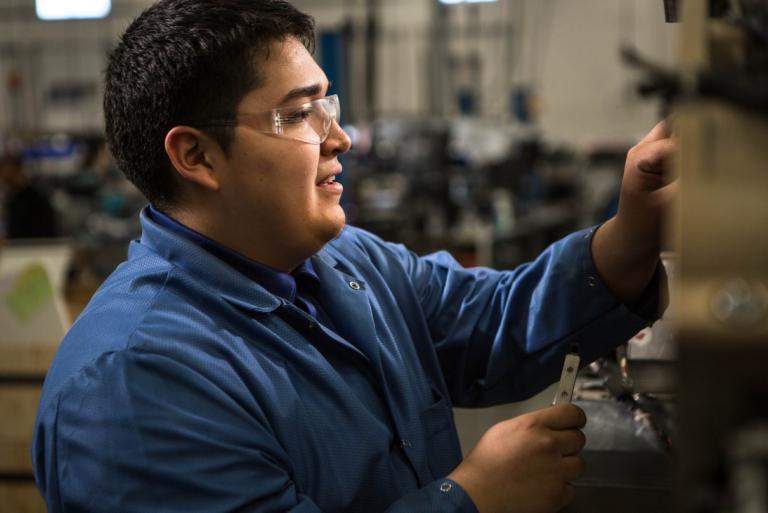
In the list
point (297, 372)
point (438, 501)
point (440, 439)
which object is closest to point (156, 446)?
point (297, 372)

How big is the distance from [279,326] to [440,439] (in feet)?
0.97

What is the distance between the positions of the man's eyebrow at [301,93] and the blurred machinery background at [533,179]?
45cm

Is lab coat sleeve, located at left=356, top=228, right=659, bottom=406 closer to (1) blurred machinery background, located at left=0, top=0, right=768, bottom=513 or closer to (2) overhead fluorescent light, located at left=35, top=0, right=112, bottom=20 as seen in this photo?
(1) blurred machinery background, located at left=0, top=0, right=768, bottom=513

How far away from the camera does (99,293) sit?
108 cm

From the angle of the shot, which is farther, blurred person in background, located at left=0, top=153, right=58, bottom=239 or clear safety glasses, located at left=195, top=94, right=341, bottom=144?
blurred person in background, located at left=0, top=153, right=58, bottom=239

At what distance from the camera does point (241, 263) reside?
3.78 ft

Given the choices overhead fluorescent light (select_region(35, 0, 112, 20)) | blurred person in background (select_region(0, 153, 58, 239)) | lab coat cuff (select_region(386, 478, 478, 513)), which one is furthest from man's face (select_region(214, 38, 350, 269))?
overhead fluorescent light (select_region(35, 0, 112, 20))

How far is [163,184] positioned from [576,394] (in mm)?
723

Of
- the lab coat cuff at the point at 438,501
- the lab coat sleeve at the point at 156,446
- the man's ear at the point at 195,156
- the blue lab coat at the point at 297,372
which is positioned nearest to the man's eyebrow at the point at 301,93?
the man's ear at the point at 195,156

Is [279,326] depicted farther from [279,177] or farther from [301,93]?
[301,93]

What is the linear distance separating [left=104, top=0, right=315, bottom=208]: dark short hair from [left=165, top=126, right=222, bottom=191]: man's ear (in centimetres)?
2

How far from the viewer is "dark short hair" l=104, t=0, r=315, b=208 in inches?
43.8

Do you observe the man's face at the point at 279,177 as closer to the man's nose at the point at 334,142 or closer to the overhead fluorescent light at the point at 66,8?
the man's nose at the point at 334,142

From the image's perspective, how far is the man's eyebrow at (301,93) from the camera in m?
1.13
